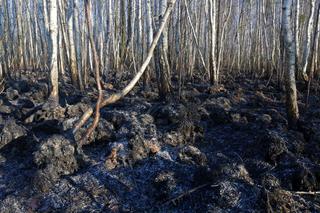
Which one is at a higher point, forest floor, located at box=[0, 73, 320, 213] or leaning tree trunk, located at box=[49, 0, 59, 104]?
leaning tree trunk, located at box=[49, 0, 59, 104]

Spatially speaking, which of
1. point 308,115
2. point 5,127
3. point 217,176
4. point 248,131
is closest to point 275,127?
point 248,131

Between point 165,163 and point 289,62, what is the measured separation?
2071 millimetres

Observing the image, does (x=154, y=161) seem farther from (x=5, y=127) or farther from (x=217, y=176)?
(x=5, y=127)

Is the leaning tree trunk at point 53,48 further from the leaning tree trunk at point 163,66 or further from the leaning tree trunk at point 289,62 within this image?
the leaning tree trunk at point 289,62

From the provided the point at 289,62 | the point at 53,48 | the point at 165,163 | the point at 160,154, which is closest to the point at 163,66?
the point at 53,48

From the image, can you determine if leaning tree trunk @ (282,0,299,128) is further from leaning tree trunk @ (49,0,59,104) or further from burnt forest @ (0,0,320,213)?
leaning tree trunk @ (49,0,59,104)

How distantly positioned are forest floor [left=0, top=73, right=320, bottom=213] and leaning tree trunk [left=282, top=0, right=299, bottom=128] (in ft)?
0.58

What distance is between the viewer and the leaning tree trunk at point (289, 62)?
13.7ft

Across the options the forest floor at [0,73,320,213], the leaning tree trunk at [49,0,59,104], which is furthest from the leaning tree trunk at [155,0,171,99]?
the leaning tree trunk at [49,0,59,104]

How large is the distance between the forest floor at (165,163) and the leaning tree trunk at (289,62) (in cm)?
18

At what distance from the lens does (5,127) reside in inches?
159

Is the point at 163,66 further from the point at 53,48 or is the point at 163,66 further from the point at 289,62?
the point at 289,62

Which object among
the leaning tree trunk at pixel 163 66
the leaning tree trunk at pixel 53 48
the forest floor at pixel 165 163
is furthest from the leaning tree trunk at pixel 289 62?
the leaning tree trunk at pixel 53 48

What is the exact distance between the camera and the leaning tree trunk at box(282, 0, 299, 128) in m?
4.17
